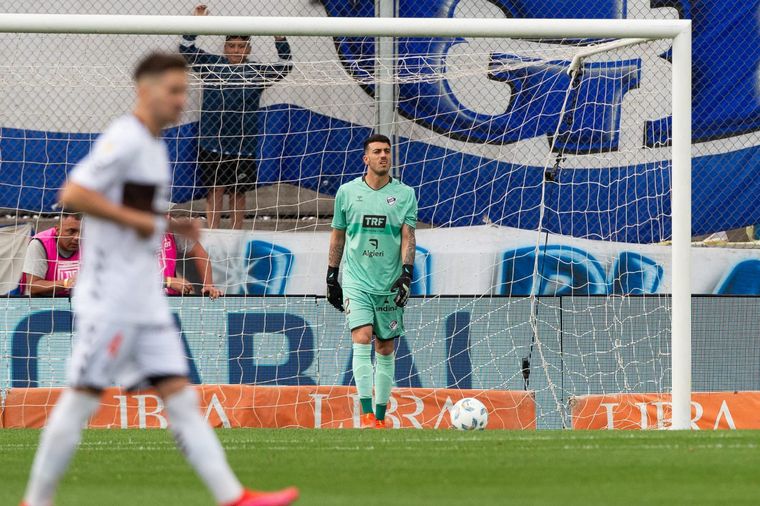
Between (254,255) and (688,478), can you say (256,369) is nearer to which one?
(254,255)

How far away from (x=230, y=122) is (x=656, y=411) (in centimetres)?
507

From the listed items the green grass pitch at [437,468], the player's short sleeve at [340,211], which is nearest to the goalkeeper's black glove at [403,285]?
the player's short sleeve at [340,211]

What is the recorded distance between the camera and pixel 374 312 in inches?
440

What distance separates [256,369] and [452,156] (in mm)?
3400

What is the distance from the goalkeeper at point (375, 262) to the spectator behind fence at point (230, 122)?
2.74 metres

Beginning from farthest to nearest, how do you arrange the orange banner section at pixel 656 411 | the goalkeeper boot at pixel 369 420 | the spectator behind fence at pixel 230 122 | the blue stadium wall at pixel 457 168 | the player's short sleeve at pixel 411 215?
the blue stadium wall at pixel 457 168
the spectator behind fence at pixel 230 122
the orange banner section at pixel 656 411
the player's short sleeve at pixel 411 215
the goalkeeper boot at pixel 369 420

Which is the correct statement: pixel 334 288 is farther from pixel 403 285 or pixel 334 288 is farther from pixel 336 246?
pixel 403 285

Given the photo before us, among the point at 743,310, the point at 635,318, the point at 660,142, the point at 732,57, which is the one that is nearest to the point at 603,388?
the point at 635,318

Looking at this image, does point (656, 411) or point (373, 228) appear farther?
point (656, 411)

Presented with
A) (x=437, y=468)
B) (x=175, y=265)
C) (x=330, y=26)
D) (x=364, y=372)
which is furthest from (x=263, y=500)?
(x=175, y=265)

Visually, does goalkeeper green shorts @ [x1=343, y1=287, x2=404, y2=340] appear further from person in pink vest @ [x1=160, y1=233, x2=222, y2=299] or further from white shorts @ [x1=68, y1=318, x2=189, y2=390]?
white shorts @ [x1=68, y1=318, x2=189, y2=390]

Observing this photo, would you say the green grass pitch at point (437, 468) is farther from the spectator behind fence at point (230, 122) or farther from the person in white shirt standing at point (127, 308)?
the spectator behind fence at point (230, 122)

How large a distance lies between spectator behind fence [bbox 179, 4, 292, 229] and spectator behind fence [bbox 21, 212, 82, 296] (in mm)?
1563

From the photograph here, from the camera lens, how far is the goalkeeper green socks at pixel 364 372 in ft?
36.2
